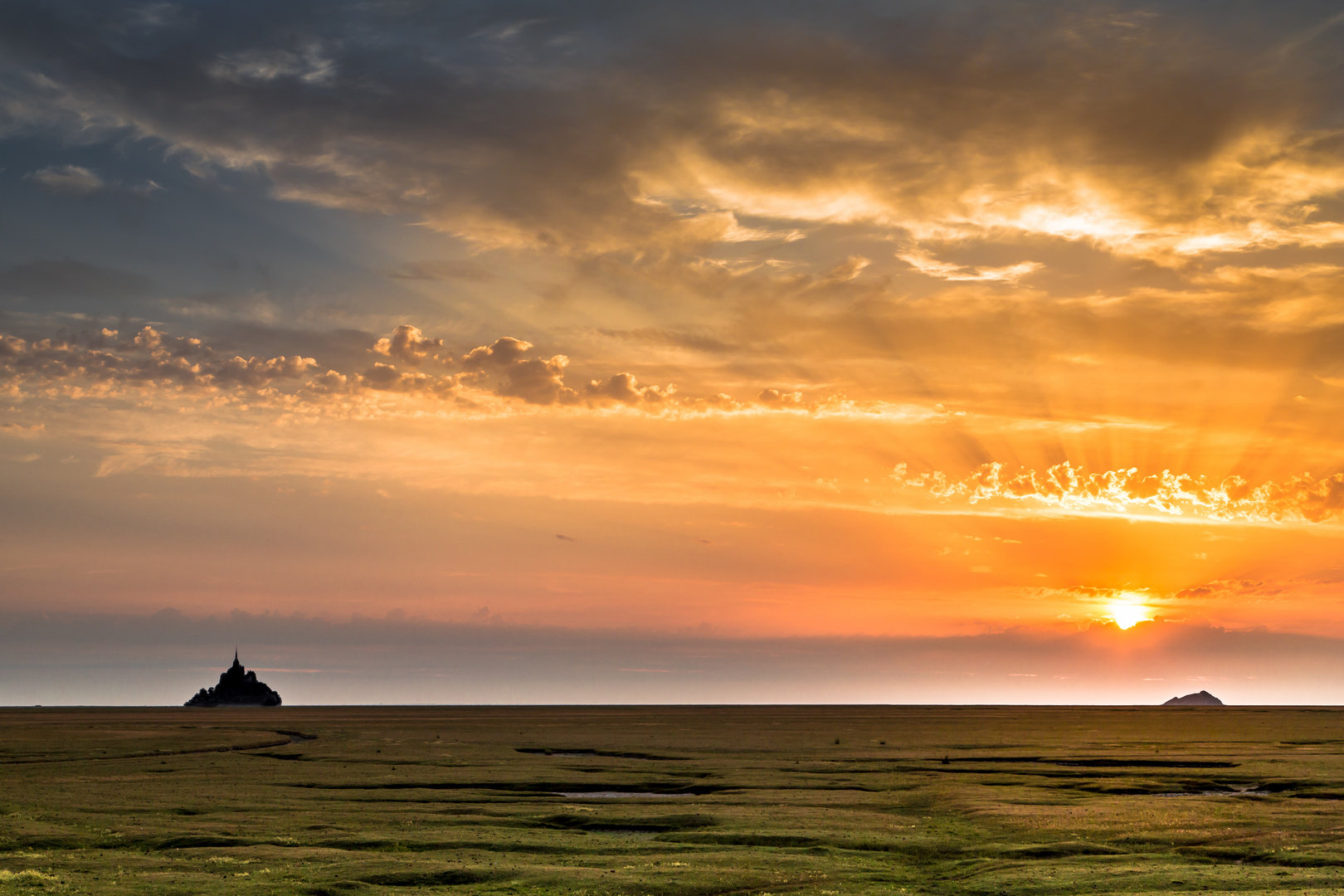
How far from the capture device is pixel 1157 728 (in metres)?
178

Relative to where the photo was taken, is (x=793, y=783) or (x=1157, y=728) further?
(x=1157, y=728)

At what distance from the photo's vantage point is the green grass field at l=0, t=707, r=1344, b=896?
129ft

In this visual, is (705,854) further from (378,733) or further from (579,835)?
(378,733)

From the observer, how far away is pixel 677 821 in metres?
57.4

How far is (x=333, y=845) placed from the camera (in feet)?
158

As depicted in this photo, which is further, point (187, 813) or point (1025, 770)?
point (1025, 770)

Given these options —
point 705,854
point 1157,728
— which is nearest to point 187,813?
point 705,854

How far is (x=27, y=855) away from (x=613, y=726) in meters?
162

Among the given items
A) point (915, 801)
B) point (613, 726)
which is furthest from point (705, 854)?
point (613, 726)

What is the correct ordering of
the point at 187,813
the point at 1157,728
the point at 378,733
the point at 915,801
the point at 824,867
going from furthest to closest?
the point at 1157,728 → the point at 378,733 → the point at 915,801 → the point at 187,813 → the point at 824,867

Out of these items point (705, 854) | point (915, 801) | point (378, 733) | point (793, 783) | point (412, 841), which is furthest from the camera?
point (378, 733)

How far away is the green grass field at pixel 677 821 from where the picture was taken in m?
39.4

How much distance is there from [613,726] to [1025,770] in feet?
396

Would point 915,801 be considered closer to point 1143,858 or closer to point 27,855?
point 1143,858
